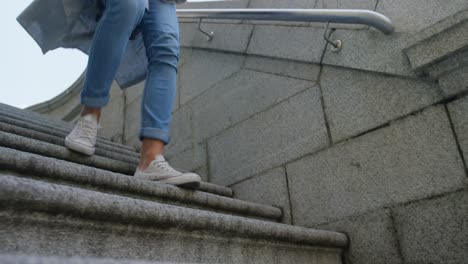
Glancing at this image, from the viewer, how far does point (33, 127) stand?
220 centimetres

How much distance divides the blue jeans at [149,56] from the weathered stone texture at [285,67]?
0.70 metres

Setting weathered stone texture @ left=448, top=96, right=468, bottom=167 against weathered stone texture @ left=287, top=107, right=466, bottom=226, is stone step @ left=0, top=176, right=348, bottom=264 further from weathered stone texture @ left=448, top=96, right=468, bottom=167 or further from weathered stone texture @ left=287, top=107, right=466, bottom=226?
weathered stone texture @ left=448, top=96, right=468, bottom=167

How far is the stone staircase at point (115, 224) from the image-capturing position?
819 millimetres

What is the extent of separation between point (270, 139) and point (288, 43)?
556 mm

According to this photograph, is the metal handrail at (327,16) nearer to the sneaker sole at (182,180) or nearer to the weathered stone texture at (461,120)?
the weathered stone texture at (461,120)

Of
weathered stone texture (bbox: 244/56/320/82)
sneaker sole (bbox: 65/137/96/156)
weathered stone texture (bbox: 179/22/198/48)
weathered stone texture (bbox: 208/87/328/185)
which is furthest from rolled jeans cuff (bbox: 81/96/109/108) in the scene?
weathered stone texture (bbox: 179/22/198/48)

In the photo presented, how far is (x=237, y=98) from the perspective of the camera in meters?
2.55

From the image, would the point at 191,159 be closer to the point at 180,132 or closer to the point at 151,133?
the point at 180,132

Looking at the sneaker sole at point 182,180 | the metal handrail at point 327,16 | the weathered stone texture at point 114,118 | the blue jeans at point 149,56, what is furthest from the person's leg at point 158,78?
the weathered stone texture at point 114,118

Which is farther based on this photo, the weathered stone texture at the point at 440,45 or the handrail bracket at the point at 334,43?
the handrail bracket at the point at 334,43

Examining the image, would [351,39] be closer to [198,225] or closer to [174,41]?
[174,41]

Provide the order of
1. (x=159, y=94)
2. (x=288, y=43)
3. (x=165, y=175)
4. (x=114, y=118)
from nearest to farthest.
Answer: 1. (x=165, y=175)
2. (x=159, y=94)
3. (x=288, y=43)
4. (x=114, y=118)

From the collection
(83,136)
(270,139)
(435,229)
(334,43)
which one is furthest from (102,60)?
(435,229)

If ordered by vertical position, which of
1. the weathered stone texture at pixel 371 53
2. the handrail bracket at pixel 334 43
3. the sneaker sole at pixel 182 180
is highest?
the handrail bracket at pixel 334 43
